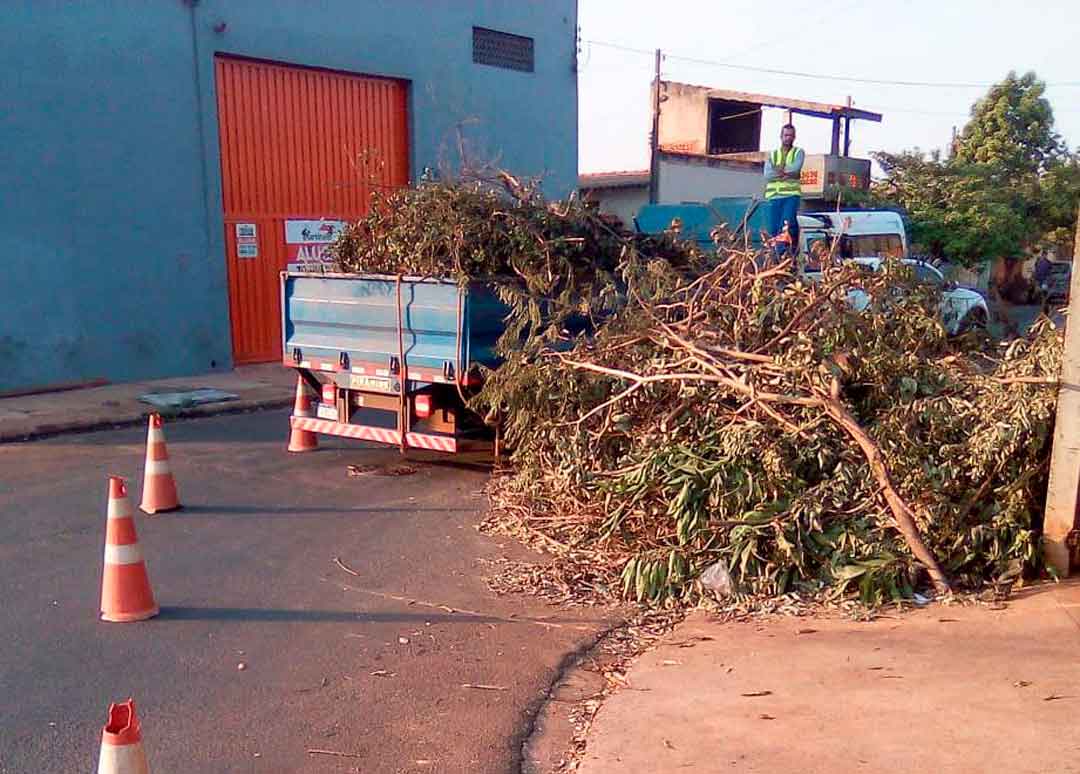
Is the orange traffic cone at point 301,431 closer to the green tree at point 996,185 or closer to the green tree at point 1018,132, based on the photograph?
the green tree at point 996,185

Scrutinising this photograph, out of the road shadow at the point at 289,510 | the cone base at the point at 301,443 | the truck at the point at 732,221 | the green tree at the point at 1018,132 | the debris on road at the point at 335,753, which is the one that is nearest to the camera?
the debris on road at the point at 335,753

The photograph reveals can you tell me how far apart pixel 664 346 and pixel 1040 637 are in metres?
2.92

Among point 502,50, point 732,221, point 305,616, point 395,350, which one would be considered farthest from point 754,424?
point 502,50

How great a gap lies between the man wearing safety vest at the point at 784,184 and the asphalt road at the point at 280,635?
216 inches

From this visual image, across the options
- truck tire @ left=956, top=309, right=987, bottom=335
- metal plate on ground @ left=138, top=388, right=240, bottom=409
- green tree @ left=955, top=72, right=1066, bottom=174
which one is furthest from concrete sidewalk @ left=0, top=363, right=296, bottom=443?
green tree @ left=955, top=72, right=1066, bottom=174

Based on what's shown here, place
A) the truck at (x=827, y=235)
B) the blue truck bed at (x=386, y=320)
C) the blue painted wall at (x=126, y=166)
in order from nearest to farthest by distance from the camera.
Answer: the truck at (x=827, y=235) → the blue truck bed at (x=386, y=320) → the blue painted wall at (x=126, y=166)

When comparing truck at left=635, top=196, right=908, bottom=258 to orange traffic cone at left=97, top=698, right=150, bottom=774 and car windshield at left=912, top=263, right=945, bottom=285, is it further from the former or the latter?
orange traffic cone at left=97, top=698, right=150, bottom=774

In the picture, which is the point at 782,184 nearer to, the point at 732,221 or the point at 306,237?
the point at 732,221

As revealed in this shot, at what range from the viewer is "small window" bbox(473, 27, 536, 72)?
17672 millimetres

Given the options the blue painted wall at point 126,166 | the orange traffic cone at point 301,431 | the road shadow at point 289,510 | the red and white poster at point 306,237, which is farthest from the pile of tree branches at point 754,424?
the red and white poster at point 306,237

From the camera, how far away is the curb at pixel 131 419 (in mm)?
10148

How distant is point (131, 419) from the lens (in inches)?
436

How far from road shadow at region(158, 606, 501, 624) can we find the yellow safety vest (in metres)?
8.82

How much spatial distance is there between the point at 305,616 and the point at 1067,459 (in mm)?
4321
